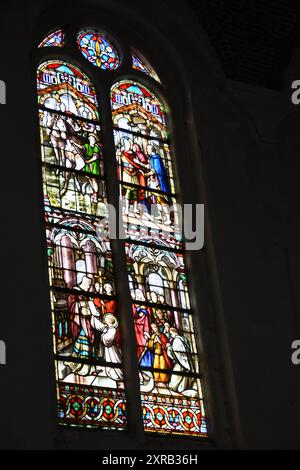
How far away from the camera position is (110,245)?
413 inches

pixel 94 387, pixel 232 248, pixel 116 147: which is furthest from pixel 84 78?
pixel 94 387

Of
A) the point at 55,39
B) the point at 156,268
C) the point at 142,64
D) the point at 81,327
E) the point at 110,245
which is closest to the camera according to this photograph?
the point at 81,327

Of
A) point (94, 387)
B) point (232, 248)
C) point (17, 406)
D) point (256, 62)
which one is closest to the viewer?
point (17, 406)

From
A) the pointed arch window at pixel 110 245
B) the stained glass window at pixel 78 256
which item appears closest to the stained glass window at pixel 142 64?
the pointed arch window at pixel 110 245

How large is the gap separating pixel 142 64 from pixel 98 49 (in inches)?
21.1

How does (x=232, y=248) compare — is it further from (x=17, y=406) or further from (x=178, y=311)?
(x=17, y=406)

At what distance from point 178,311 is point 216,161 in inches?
66.6

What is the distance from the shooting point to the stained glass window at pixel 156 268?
9.98 meters

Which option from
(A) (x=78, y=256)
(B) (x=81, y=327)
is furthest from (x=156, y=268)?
(B) (x=81, y=327)

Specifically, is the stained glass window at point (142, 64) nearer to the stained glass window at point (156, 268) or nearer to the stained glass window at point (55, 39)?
the stained glass window at point (156, 268)

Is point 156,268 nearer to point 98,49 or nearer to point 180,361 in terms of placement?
point 180,361

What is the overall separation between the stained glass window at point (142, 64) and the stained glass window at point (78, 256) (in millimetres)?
721

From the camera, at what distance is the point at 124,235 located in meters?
10.6

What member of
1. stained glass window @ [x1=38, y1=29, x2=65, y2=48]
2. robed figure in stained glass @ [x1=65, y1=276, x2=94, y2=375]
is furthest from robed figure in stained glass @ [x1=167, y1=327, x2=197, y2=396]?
stained glass window @ [x1=38, y1=29, x2=65, y2=48]
